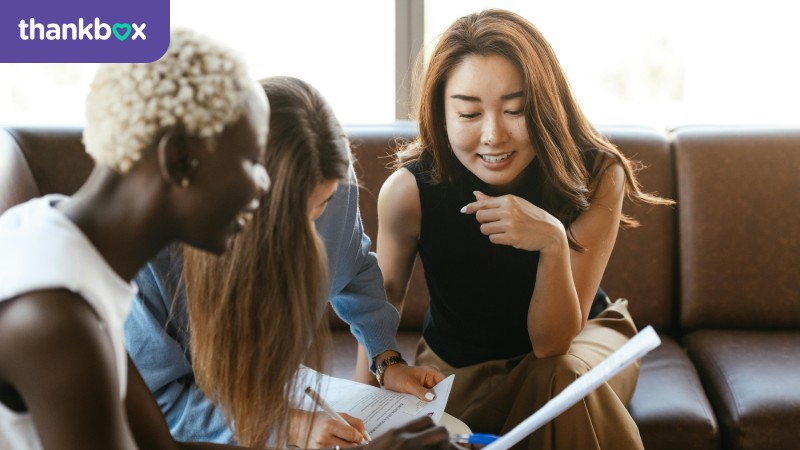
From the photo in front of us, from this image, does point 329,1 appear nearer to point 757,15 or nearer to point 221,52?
point 757,15

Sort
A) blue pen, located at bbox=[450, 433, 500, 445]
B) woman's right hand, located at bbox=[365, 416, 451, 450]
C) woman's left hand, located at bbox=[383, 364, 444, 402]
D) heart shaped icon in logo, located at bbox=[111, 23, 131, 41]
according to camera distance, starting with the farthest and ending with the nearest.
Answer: heart shaped icon in logo, located at bbox=[111, 23, 131, 41]
woman's left hand, located at bbox=[383, 364, 444, 402]
blue pen, located at bbox=[450, 433, 500, 445]
woman's right hand, located at bbox=[365, 416, 451, 450]

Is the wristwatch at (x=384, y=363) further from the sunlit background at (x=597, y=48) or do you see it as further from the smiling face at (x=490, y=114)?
the sunlit background at (x=597, y=48)

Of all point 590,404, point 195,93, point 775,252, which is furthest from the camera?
point 775,252

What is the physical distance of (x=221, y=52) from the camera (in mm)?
903

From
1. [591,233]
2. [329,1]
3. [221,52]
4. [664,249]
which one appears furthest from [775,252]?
[221,52]

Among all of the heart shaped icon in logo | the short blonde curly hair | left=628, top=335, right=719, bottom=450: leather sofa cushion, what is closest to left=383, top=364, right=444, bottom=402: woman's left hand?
left=628, top=335, right=719, bottom=450: leather sofa cushion

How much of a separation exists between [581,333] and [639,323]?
0.60 m

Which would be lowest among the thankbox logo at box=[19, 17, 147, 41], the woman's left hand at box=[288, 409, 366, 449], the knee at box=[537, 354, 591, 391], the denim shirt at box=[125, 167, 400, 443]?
the knee at box=[537, 354, 591, 391]

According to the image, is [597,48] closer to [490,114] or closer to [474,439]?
[490,114]

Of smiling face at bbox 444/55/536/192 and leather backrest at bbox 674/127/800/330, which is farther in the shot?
leather backrest at bbox 674/127/800/330

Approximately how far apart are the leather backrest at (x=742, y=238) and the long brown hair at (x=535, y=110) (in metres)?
0.59

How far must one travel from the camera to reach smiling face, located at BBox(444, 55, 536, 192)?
1.91 metres

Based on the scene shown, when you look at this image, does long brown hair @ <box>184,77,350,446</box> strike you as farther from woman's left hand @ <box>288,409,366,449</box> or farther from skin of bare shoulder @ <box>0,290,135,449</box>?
skin of bare shoulder @ <box>0,290,135,449</box>

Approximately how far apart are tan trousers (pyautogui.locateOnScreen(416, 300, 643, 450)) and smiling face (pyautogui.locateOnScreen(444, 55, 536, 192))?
15.8 inches
